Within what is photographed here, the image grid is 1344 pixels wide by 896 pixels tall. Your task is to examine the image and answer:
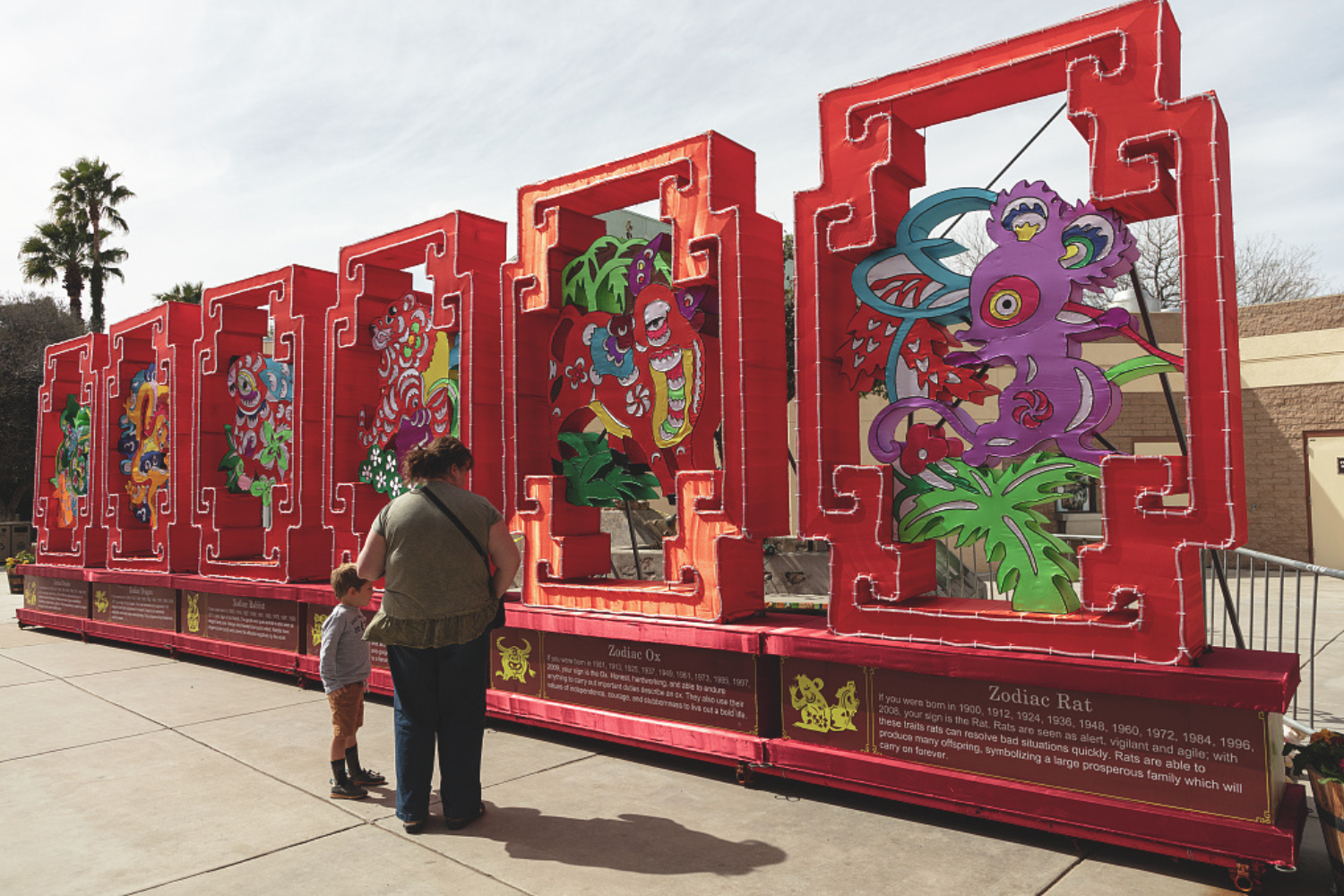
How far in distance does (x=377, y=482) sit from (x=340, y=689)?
10.8ft

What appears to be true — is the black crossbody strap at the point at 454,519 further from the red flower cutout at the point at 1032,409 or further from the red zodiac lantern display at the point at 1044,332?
the red flower cutout at the point at 1032,409

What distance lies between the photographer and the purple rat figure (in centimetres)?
462

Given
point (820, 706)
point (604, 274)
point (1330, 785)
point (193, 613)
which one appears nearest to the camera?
point (1330, 785)

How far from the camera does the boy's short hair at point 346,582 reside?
18.4 ft

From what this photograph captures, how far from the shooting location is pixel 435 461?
5.02 metres

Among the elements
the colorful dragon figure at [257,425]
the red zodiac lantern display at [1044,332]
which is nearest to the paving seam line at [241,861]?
the red zodiac lantern display at [1044,332]

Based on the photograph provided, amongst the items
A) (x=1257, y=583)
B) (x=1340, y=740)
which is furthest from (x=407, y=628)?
(x=1257, y=583)

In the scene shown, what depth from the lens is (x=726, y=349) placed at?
19.5 ft

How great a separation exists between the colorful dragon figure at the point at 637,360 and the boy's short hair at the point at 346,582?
1834 millimetres

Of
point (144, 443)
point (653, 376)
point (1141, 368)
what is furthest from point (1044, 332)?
point (144, 443)

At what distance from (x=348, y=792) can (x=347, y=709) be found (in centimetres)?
47

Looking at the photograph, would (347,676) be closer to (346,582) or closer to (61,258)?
(346,582)

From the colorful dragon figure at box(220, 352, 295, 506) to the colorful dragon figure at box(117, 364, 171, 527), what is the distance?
58.3 inches

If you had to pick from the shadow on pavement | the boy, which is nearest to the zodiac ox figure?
the shadow on pavement
